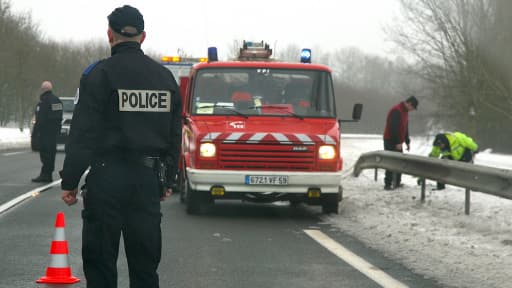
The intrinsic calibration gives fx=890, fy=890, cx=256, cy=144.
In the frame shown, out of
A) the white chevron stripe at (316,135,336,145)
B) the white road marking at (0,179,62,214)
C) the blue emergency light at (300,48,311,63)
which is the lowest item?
the white road marking at (0,179,62,214)

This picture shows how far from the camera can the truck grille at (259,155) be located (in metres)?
12.0

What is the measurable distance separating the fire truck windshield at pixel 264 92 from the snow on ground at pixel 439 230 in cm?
167

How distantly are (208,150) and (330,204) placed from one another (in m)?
1.98

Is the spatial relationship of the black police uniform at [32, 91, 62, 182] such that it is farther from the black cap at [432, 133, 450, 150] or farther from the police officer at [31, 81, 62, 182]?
the black cap at [432, 133, 450, 150]

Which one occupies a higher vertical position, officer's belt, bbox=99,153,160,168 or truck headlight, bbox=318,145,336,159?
officer's belt, bbox=99,153,160,168

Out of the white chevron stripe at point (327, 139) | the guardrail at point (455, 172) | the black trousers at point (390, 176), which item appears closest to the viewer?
the guardrail at point (455, 172)

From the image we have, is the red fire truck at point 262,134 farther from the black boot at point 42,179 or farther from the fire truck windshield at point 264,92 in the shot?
the black boot at point 42,179

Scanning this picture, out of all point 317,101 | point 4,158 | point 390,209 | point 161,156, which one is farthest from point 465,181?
point 4,158

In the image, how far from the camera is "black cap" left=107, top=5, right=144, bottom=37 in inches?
196

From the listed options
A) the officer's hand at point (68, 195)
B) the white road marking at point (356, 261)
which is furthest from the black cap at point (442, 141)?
the officer's hand at point (68, 195)

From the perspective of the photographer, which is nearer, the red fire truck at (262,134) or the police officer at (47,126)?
the red fire truck at (262,134)

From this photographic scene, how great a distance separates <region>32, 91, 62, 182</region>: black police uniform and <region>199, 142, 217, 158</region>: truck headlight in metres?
6.36

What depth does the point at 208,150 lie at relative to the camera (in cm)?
1204

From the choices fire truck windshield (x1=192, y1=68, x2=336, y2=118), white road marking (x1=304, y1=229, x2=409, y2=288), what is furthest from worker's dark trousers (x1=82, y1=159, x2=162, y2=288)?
fire truck windshield (x1=192, y1=68, x2=336, y2=118)
